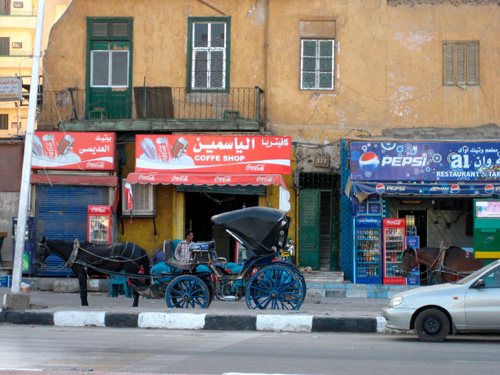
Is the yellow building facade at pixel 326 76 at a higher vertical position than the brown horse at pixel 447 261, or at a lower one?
higher

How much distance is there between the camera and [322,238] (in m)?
20.8

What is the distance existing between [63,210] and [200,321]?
29.1ft

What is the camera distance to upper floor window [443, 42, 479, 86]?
20578 millimetres

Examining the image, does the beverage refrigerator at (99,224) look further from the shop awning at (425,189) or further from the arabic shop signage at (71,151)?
the shop awning at (425,189)

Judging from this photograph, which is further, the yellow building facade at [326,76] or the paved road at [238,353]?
the yellow building facade at [326,76]

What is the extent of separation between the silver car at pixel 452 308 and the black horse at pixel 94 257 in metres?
6.52

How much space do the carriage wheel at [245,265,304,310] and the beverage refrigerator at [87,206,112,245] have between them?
712 cm

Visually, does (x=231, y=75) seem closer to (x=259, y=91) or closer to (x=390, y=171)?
(x=259, y=91)

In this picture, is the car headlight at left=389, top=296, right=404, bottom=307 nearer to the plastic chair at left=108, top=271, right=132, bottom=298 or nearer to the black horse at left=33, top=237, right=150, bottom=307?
the black horse at left=33, top=237, right=150, bottom=307

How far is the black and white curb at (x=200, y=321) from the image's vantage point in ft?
40.1

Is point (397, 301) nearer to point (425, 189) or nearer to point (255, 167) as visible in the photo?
point (425, 189)

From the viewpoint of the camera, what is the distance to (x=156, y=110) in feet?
67.2

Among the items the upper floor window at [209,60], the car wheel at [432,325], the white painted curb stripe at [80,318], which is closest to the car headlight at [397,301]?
the car wheel at [432,325]

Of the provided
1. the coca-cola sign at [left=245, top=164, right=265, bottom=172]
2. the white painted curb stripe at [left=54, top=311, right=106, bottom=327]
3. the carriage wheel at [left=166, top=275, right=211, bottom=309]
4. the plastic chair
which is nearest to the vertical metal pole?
the white painted curb stripe at [left=54, top=311, right=106, bottom=327]
